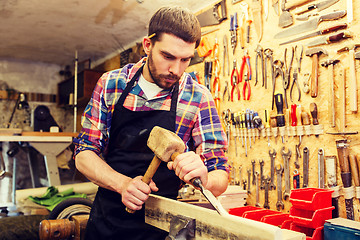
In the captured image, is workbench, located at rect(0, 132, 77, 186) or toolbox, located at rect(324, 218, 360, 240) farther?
workbench, located at rect(0, 132, 77, 186)

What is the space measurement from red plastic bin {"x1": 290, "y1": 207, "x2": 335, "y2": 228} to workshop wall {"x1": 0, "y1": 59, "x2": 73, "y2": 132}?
6.57m

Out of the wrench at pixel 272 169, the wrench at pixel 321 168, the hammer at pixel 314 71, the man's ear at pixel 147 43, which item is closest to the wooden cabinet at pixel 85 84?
the wrench at pixel 272 169

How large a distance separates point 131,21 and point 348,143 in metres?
3.48

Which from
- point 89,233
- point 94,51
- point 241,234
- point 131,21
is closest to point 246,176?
point 89,233

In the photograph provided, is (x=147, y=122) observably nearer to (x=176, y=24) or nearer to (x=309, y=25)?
(x=176, y=24)

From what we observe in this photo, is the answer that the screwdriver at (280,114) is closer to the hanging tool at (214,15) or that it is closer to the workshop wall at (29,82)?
the hanging tool at (214,15)

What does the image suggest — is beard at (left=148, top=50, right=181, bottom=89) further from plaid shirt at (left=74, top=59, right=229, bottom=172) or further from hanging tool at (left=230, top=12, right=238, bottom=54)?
hanging tool at (left=230, top=12, right=238, bottom=54)

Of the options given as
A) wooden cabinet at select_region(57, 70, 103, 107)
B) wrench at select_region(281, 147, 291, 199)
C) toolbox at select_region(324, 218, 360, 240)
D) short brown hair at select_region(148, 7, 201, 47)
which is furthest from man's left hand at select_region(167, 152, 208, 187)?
wooden cabinet at select_region(57, 70, 103, 107)

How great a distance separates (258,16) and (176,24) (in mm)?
1974

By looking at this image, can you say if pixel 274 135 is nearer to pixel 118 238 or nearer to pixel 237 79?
pixel 237 79

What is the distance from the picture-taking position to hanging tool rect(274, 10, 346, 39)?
93.9 inches

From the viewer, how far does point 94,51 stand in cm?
634

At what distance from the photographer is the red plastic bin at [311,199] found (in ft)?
6.81

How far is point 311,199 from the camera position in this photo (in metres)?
2.21
